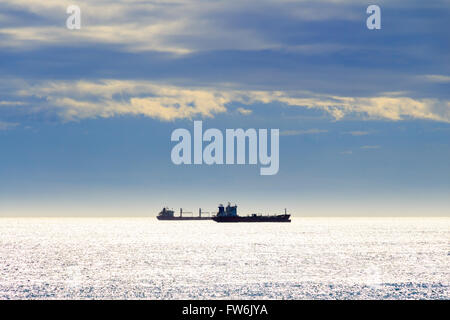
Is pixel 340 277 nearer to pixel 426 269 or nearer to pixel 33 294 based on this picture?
pixel 426 269

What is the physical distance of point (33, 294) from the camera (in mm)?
77500

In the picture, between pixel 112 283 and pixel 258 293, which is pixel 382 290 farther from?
pixel 112 283

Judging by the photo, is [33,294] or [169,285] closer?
[33,294]

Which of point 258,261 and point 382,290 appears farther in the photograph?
point 258,261

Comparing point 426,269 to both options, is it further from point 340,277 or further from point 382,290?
point 382,290

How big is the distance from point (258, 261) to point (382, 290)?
1762 inches
